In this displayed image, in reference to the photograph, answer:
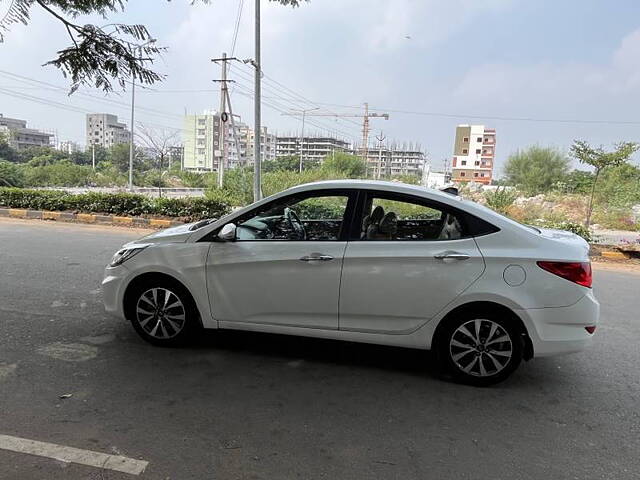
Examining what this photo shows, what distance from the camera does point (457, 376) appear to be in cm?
365

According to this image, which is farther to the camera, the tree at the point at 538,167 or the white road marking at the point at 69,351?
the tree at the point at 538,167

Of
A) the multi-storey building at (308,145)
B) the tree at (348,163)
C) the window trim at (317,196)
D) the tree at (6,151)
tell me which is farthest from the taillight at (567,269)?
the multi-storey building at (308,145)

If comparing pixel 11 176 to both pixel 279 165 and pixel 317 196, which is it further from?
pixel 279 165

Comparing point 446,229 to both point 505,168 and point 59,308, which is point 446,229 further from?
point 505,168

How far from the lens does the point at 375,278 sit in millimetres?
3613

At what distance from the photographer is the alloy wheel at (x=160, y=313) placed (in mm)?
4109

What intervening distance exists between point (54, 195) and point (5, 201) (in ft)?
5.42

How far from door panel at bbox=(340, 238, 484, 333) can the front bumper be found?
1956mm

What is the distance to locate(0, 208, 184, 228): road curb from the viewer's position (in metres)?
13.1

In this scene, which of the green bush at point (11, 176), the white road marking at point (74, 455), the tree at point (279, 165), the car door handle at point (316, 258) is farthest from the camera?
the tree at point (279, 165)

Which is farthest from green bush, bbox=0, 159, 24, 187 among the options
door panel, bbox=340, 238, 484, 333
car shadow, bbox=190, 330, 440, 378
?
door panel, bbox=340, 238, 484, 333

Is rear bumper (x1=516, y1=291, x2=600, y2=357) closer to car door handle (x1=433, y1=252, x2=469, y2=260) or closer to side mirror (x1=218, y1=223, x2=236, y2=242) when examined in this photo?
car door handle (x1=433, y1=252, x2=469, y2=260)

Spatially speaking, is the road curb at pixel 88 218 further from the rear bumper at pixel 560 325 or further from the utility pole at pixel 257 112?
the rear bumper at pixel 560 325

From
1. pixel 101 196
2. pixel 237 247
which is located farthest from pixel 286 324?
pixel 101 196
